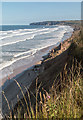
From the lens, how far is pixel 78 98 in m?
3.09

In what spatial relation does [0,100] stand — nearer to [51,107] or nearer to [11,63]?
[51,107]

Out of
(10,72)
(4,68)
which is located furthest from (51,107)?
(4,68)

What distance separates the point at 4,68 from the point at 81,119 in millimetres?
10670

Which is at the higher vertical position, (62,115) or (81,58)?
(81,58)

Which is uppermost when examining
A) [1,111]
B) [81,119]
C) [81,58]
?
[81,58]

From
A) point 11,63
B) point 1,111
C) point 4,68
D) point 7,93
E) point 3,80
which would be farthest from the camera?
point 11,63

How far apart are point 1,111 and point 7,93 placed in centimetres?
207

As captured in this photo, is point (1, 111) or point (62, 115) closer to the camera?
point (62, 115)

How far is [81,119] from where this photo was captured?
2566mm

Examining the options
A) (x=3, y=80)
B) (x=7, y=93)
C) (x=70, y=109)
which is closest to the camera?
(x=70, y=109)

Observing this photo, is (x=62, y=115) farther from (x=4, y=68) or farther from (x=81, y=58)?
(x=4, y=68)

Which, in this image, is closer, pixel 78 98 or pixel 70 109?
pixel 70 109

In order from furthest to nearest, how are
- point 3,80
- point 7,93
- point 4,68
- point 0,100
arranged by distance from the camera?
point 4,68 < point 3,80 < point 7,93 < point 0,100

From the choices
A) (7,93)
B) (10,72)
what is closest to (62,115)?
(7,93)
